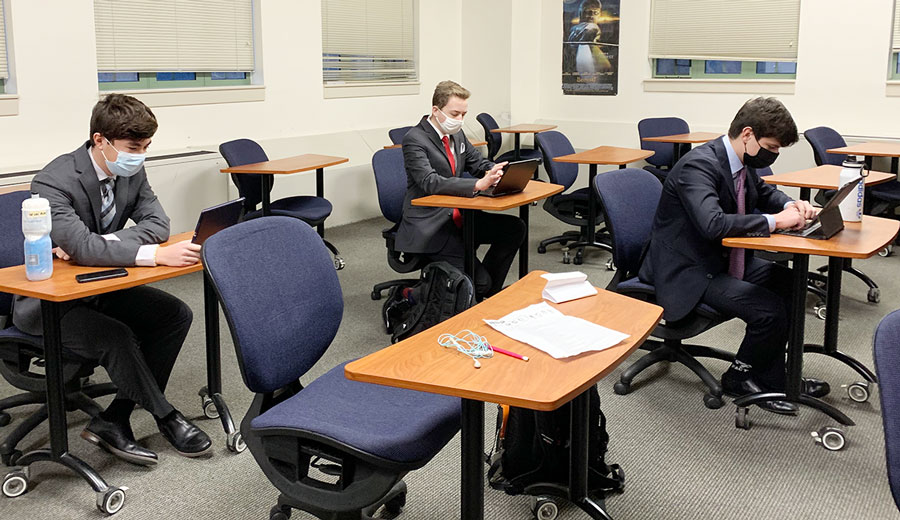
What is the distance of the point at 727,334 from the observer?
4.36 meters

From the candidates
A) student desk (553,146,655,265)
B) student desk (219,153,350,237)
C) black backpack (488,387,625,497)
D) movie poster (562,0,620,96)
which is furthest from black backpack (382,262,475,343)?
movie poster (562,0,620,96)

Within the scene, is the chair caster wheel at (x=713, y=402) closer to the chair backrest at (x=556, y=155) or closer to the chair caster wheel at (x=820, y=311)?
the chair caster wheel at (x=820, y=311)

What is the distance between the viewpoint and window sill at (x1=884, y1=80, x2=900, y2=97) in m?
6.86

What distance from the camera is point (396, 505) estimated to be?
2.60 meters

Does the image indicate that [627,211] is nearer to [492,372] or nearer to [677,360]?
[677,360]

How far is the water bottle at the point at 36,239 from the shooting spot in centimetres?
258

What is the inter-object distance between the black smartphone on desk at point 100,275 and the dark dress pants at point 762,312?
2087mm

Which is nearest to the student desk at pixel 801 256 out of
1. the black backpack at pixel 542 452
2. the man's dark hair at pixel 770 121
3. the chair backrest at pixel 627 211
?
the man's dark hair at pixel 770 121

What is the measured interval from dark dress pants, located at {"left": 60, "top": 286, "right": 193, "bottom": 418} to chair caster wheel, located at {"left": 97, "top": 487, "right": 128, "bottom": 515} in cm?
32

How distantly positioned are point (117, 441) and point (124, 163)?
94cm

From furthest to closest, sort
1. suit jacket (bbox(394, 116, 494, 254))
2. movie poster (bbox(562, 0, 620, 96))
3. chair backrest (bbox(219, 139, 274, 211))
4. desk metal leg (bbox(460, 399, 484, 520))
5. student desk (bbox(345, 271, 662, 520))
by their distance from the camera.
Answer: movie poster (bbox(562, 0, 620, 96)) → chair backrest (bbox(219, 139, 274, 211)) → suit jacket (bbox(394, 116, 494, 254)) → desk metal leg (bbox(460, 399, 484, 520)) → student desk (bbox(345, 271, 662, 520))

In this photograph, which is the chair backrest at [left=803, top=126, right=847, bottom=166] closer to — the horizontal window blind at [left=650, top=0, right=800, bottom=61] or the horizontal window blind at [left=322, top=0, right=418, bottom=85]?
the horizontal window blind at [left=650, top=0, right=800, bottom=61]

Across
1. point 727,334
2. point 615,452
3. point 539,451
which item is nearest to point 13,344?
point 539,451

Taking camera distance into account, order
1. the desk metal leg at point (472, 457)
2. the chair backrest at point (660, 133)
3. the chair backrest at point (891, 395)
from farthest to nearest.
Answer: the chair backrest at point (660, 133) → the desk metal leg at point (472, 457) → the chair backrest at point (891, 395)
